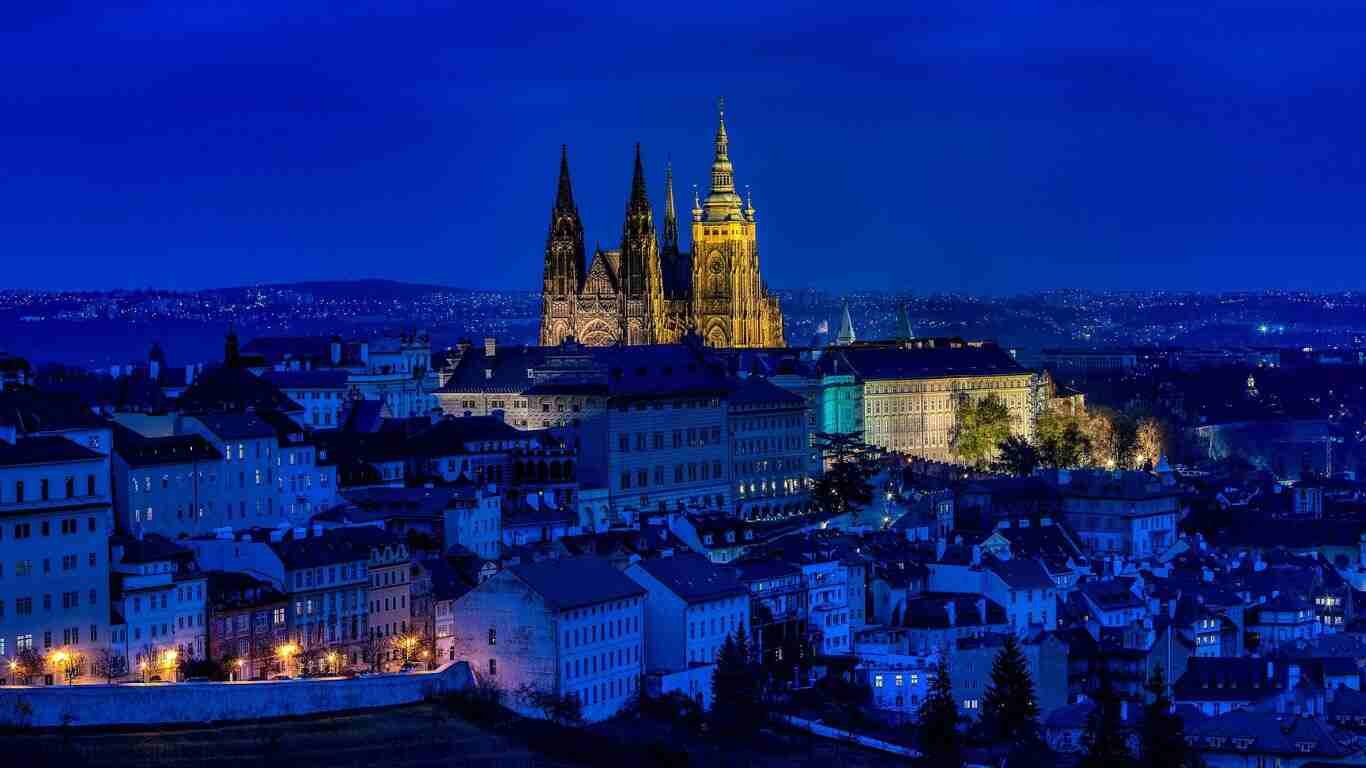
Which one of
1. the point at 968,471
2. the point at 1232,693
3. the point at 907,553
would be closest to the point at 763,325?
the point at 968,471

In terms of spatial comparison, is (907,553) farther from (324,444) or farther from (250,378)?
(250,378)

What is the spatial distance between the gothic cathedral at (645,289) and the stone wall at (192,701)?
93.4m

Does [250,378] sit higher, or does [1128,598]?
[250,378]

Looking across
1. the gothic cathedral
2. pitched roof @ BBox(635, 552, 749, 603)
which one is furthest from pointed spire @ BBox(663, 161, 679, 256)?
pitched roof @ BBox(635, 552, 749, 603)

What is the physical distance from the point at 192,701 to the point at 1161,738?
2071 cm

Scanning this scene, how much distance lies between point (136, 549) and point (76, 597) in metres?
3.00

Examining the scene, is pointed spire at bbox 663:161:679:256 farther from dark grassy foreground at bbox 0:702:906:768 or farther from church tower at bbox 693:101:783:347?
dark grassy foreground at bbox 0:702:906:768

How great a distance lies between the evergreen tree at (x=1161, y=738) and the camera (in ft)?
216

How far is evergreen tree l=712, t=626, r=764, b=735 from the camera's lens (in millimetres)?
70438

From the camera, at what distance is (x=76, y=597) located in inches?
2618

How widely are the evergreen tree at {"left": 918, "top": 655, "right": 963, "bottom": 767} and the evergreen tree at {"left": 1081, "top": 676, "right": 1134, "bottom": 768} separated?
295 cm

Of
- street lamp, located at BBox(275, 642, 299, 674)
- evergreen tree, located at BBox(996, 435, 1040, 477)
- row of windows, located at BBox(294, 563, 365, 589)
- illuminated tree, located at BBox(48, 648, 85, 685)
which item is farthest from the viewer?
evergreen tree, located at BBox(996, 435, 1040, 477)

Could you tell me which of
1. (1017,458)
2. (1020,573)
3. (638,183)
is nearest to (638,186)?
(638,183)

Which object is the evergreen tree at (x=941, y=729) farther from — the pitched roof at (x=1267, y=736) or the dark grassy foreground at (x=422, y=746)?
the pitched roof at (x=1267, y=736)
